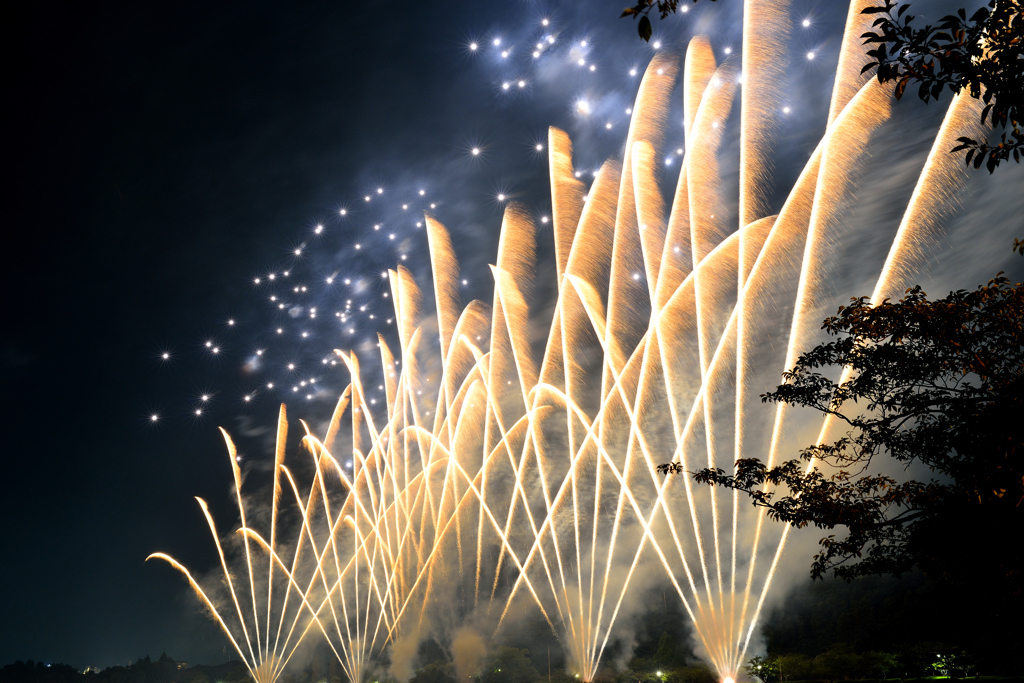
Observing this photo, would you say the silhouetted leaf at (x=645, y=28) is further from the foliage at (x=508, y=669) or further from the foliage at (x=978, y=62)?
the foliage at (x=508, y=669)

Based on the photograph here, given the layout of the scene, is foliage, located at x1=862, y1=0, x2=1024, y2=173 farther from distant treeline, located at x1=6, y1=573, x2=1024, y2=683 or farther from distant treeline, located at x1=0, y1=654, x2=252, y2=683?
distant treeline, located at x1=0, y1=654, x2=252, y2=683

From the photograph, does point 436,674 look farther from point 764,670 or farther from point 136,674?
point 136,674

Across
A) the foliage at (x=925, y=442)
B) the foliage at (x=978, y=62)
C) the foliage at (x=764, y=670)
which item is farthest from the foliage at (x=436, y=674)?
the foliage at (x=978, y=62)

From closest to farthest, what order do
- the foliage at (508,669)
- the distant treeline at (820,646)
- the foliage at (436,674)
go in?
1. the distant treeline at (820,646)
2. the foliage at (508,669)
3. the foliage at (436,674)

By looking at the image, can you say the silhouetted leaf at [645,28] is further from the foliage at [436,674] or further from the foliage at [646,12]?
the foliage at [436,674]

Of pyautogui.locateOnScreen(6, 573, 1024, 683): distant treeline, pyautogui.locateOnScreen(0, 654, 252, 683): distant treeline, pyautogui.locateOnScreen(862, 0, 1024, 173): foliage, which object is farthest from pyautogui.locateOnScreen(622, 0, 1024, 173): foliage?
pyautogui.locateOnScreen(0, 654, 252, 683): distant treeline

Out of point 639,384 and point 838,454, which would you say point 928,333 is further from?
point 639,384

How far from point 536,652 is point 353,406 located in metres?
58.3

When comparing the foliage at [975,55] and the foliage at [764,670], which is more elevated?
the foliage at [975,55]

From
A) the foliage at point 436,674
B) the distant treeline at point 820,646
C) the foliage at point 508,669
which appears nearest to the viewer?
the distant treeline at point 820,646

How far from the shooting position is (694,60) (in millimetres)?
26312

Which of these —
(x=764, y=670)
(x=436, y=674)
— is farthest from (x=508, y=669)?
(x=764, y=670)

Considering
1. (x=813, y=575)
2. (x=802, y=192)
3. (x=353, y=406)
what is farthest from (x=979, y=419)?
(x=353, y=406)

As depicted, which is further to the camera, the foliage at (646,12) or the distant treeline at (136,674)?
the distant treeline at (136,674)
